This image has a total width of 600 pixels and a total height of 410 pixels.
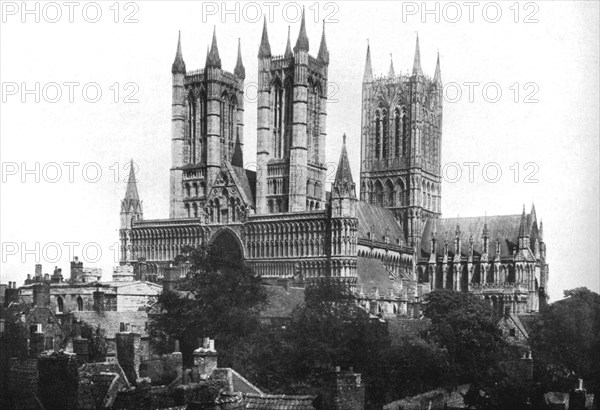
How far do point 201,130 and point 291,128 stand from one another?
1275 centimetres

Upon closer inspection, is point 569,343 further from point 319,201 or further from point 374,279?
point 319,201

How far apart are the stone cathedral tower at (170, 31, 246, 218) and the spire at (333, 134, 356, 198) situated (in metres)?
17.4

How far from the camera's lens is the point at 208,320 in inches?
2382

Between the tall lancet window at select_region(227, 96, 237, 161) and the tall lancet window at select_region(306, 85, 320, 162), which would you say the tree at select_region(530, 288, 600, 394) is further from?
the tall lancet window at select_region(227, 96, 237, 161)

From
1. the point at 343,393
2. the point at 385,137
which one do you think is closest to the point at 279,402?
the point at 343,393

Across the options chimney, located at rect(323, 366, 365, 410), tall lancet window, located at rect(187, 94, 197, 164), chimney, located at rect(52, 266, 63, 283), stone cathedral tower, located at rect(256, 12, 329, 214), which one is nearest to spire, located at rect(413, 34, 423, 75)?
stone cathedral tower, located at rect(256, 12, 329, 214)

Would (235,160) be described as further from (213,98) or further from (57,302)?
(57,302)

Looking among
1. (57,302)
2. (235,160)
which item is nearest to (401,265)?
(235,160)

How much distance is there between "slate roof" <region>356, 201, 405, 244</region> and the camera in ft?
362

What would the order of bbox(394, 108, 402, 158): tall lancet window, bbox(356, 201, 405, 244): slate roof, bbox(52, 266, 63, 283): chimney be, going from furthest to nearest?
bbox(394, 108, 402, 158): tall lancet window → bbox(356, 201, 405, 244): slate roof → bbox(52, 266, 63, 283): chimney

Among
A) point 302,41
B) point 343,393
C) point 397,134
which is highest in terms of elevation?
point 302,41

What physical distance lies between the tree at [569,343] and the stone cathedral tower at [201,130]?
55495mm

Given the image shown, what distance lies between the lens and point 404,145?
12256cm

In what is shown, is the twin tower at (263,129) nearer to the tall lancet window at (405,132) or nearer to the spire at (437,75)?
the tall lancet window at (405,132)
